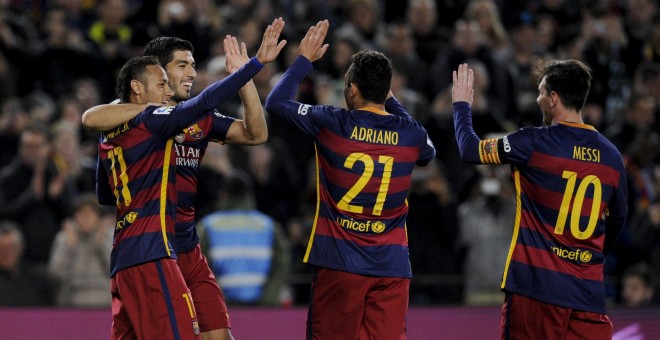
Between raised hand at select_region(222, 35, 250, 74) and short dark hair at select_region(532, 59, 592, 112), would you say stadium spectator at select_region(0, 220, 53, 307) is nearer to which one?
raised hand at select_region(222, 35, 250, 74)

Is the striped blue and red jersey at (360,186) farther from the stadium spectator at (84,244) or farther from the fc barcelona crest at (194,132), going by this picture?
the stadium spectator at (84,244)

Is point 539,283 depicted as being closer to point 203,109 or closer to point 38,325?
point 203,109

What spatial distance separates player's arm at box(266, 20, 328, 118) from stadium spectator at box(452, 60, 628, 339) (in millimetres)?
1151

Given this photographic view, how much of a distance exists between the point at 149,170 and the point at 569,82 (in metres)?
2.52

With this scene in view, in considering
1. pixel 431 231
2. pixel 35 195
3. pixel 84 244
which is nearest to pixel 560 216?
pixel 431 231

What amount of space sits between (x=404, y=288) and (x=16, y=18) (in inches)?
324

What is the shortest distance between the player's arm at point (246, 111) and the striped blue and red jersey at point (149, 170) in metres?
0.39

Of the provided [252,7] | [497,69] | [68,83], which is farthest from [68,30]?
[497,69]

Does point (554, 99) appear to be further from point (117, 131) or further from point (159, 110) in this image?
point (117, 131)

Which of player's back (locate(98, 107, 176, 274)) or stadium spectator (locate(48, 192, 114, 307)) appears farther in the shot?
stadium spectator (locate(48, 192, 114, 307))

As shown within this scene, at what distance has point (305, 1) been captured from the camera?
1487 cm

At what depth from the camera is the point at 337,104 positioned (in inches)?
491

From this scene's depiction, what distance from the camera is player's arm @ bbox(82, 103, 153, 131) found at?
675cm

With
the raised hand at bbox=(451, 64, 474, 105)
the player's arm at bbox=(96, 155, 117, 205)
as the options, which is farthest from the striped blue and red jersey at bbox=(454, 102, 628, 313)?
the player's arm at bbox=(96, 155, 117, 205)
